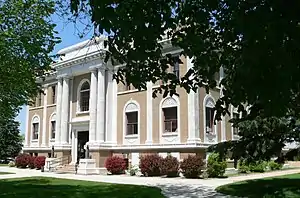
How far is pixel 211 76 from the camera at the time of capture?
6.87 meters

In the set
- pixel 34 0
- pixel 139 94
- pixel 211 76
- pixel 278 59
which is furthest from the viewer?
pixel 139 94

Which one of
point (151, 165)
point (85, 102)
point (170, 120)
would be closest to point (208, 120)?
point (170, 120)

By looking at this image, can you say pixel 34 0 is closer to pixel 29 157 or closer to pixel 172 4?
pixel 172 4

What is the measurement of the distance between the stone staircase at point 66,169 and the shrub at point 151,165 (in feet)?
21.7

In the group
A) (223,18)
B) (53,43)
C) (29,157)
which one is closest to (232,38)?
(223,18)

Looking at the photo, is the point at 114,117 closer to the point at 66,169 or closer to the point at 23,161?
the point at 66,169

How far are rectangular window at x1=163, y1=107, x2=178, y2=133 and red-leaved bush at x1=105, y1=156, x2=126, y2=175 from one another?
4.18m

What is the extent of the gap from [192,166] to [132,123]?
26.0 ft

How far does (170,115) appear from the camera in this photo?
1128 inches

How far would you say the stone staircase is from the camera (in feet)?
103

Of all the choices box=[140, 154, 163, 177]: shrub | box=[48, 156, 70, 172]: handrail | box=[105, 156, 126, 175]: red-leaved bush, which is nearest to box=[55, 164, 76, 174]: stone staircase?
box=[48, 156, 70, 172]: handrail

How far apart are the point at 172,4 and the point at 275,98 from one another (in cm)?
227

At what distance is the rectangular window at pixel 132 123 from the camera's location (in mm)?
30812

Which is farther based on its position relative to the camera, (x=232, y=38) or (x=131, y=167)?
(x=131, y=167)
